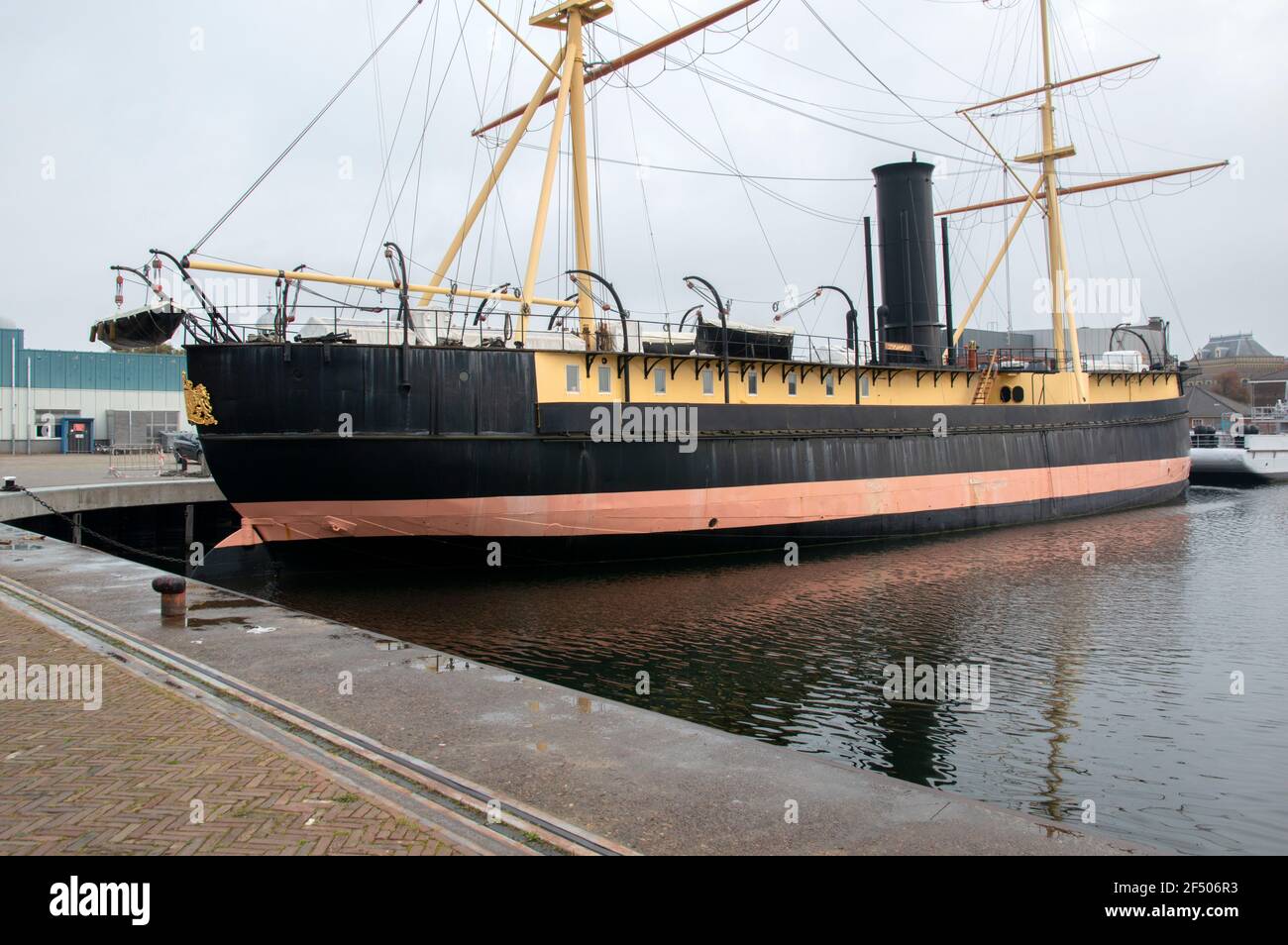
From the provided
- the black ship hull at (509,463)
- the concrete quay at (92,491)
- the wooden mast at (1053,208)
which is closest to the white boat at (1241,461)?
the wooden mast at (1053,208)

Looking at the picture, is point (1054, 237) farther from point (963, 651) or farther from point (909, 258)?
point (963, 651)

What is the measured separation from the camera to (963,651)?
12.9 metres

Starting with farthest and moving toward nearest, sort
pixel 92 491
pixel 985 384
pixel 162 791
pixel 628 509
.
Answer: pixel 985 384, pixel 92 491, pixel 628 509, pixel 162 791

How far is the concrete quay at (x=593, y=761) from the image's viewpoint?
194 inches

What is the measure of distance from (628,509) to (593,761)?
45.2ft

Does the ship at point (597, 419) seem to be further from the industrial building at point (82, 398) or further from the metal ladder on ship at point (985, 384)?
the industrial building at point (82, 398)

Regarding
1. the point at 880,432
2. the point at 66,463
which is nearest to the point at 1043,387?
the point at 880,432

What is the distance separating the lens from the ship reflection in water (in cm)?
822

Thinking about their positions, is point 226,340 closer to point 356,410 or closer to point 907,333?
point 356,410

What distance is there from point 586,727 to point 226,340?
14.1 metres

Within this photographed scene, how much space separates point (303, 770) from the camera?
18.6ft

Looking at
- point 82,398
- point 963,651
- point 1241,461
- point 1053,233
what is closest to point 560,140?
point 963,651

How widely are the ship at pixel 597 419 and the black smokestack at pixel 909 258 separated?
0.08m

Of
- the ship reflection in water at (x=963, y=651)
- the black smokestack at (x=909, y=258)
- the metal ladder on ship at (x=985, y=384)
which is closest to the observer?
the ship reflection in water at (x=963, y=651)
